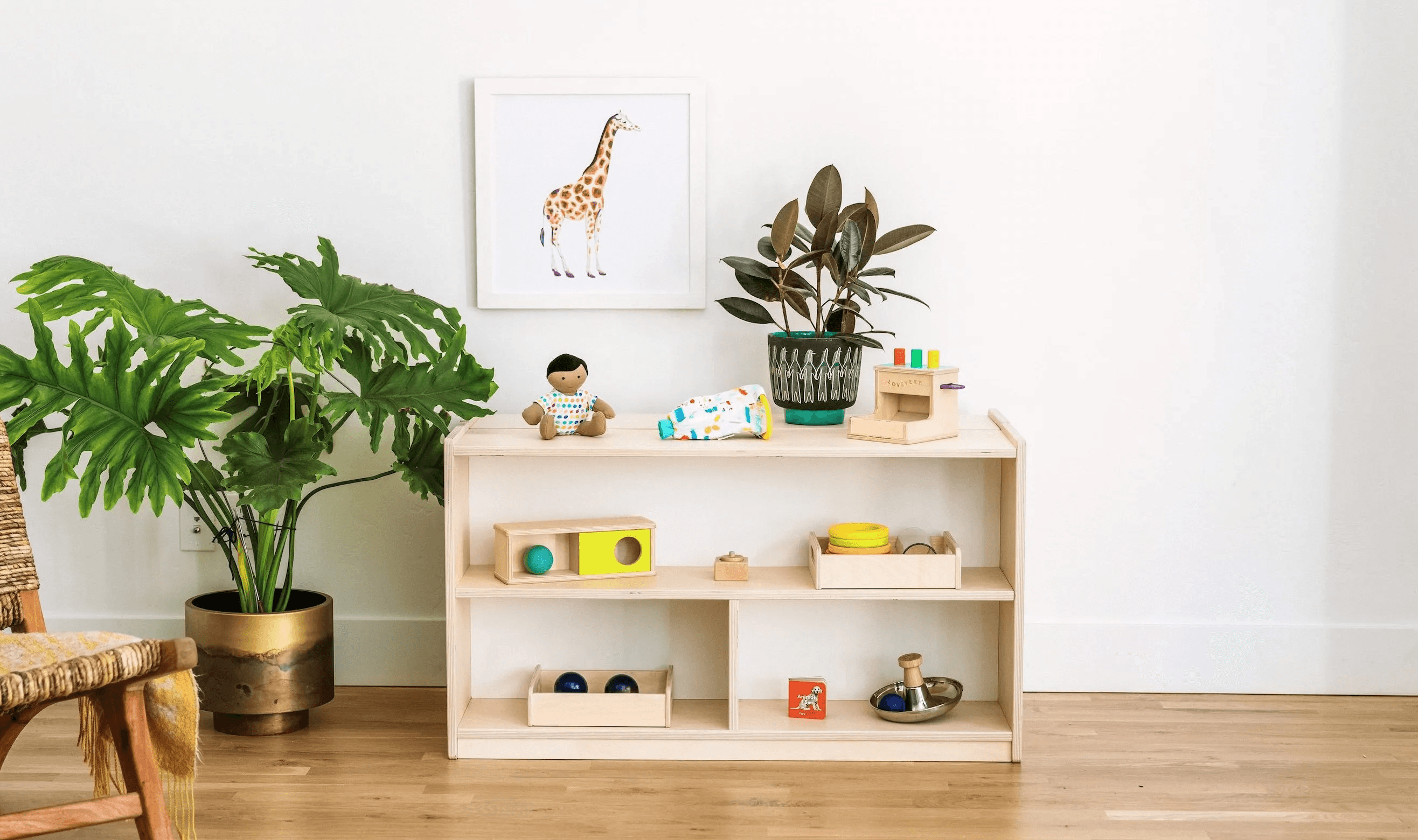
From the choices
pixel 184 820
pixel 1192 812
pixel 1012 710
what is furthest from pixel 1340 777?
pixel 184 820

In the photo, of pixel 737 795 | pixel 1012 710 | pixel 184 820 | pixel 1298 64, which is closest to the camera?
pixel 184 820

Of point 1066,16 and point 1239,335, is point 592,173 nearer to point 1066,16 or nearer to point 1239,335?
point 1066,16

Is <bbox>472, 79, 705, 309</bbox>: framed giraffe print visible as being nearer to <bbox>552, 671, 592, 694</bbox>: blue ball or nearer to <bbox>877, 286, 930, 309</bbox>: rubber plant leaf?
<bbox>877, 286, 930, 309</bbox>: rubber plant leaf

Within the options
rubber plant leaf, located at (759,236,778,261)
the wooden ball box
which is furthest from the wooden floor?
rubber plant leaf, located at (759,236,778,261)

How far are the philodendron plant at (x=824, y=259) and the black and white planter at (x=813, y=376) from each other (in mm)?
35

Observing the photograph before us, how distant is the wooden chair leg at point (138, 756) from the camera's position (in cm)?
170

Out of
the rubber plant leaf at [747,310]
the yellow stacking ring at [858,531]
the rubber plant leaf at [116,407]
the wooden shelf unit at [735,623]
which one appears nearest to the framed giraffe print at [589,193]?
the rubber plant leaf at [747,310]

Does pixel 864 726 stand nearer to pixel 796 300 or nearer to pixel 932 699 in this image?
pixel 932 699

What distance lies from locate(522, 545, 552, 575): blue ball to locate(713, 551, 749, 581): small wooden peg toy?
1.10 ft

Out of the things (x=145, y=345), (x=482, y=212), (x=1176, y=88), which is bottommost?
(x=145, y=345)

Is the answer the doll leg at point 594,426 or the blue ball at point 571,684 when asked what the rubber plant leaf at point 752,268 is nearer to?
the doll leg at point 594,426

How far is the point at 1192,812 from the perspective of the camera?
2.07 meters

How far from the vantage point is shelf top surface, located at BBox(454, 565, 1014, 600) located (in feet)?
7.54

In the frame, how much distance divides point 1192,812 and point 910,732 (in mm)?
519
